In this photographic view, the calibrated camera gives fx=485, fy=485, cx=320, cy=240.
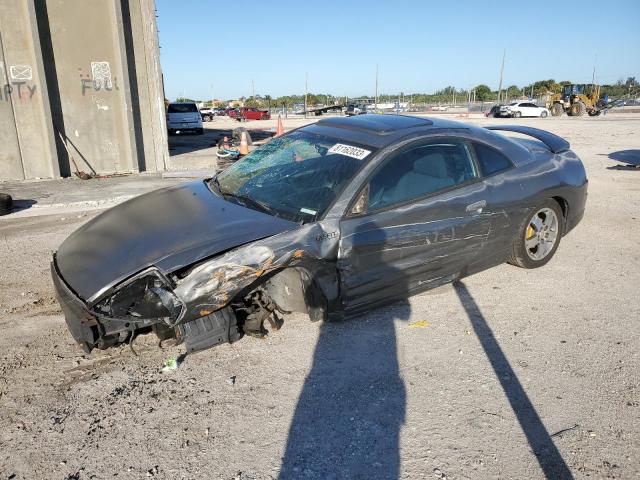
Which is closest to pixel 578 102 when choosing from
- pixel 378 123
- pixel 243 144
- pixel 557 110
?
pixel 557 110

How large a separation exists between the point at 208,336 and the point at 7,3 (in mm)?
9243

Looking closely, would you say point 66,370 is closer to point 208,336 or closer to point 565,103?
point 208,336

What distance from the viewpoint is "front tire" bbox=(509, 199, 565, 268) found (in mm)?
4461

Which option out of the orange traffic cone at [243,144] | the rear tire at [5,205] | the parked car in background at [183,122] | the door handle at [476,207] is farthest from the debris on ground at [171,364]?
the parked car in background at [183,122]

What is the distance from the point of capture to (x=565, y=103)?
36.7 metres

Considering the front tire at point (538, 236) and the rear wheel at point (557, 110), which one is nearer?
the front tire at point (538, 236)

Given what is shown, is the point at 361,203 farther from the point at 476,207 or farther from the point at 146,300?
the point at 146,300

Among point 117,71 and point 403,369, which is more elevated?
point 117,71

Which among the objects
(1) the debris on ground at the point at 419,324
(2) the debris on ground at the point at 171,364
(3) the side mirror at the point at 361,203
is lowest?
(1) the debris on ground at the point at 419,324

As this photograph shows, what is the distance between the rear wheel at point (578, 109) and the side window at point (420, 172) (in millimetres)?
36181

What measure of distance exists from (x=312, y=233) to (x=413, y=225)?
33.4 inches

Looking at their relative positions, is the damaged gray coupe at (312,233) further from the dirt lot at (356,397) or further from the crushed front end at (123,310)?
the dirt lot at (356,397)

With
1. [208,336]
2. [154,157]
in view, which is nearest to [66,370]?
[208,336]

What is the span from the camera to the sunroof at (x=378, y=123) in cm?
404
